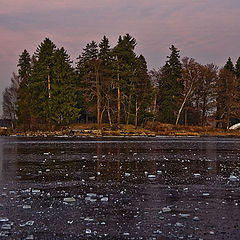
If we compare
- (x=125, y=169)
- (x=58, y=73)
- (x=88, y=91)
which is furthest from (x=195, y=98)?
(x=125, y=169)

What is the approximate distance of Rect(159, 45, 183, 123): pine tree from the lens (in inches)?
3403

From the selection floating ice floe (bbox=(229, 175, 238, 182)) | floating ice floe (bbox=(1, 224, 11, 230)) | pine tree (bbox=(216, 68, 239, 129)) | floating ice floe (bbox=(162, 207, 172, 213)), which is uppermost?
pine tree (bbox=(216, 68, 239, 129))

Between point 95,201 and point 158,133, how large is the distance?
5925cm

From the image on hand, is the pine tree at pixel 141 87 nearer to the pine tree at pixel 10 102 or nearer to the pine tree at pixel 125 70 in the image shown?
the pine tree at pixel 125 70

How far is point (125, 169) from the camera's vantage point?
17969mm

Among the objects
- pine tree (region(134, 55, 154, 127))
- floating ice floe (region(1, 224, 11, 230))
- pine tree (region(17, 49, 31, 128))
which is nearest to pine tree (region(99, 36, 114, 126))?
pine tree (region(134, 55, 154, 127))

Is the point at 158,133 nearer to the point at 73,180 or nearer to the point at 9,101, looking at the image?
the point at 9,101

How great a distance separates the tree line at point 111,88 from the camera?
7162 cm

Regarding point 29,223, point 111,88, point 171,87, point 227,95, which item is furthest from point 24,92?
point 29,223

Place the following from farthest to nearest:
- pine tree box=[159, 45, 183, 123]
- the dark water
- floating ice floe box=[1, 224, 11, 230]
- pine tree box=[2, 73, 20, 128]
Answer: pine tree box=[2, 73, 20, 128] < pine tree box=[159, 45, 183, 123] < floating ice floe box=[1, 224, 11, 230] < the dark water

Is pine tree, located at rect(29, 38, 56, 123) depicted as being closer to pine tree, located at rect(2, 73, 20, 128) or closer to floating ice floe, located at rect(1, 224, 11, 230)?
pine tree, located at rect(2, 73, 20, 128)

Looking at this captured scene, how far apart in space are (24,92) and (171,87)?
3288cm

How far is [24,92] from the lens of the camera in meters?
79.6

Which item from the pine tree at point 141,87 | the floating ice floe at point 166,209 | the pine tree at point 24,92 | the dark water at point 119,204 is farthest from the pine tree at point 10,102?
the floating ice floe at point 166,209
